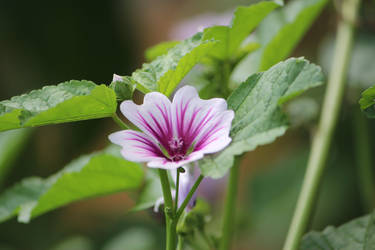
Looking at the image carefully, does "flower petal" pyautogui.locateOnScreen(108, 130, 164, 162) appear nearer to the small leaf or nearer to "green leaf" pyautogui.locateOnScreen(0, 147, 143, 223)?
the small leaf

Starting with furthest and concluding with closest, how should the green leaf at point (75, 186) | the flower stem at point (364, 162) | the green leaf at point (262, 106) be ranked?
the flower stem at point (364, 162) < the green leaf at point (75, 186) < the green leaf at point (262, 106)

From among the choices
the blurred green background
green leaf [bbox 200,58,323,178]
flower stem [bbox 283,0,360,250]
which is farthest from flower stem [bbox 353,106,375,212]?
green leaf [bbox 200,58,323,178]

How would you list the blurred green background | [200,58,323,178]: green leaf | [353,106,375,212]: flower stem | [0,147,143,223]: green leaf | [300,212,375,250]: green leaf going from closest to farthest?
1. [200,58,323,178]: green leaf
2. [300,212,375,250]: green leaf
3. [0,147,143,223]: green leaf
4. [353,106,375,212]: flower stem
5. the blurred green background

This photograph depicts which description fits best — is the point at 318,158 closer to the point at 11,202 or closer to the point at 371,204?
the point at 371,204

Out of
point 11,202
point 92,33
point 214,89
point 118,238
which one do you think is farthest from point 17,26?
point 214,89

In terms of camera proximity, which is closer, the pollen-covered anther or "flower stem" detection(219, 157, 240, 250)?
the pollen-covered anther

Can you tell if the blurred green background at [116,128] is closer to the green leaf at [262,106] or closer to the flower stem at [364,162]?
the flower stem at [364,162]

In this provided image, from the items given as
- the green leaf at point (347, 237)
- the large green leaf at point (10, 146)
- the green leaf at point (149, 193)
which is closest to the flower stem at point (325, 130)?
the green leaf at point (347, 237)
